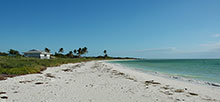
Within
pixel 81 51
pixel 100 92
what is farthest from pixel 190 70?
pixel 81 51

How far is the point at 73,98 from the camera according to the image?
604cm

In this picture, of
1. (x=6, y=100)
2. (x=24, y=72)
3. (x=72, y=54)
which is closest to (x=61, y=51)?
(x=72, y=54)

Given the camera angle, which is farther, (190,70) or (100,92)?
(190,70)

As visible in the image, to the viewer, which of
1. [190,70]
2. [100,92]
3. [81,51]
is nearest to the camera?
[100,92]

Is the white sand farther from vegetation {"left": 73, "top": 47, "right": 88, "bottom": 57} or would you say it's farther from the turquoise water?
vegetation {"left": 73, "top": 47, "right": 88, "bottom": 57}

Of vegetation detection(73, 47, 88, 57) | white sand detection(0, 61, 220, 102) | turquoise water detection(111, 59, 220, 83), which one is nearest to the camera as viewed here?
white sand detection(0, 61, 220, 102)

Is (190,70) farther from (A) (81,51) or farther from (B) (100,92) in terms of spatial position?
(A) (81,51)

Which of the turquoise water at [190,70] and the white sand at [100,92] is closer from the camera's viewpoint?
the white sand at [100,92]

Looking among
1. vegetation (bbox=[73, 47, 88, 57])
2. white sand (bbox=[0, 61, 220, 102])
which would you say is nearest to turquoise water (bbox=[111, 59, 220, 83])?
white sand (bbox=[0, 61, 220, 102])

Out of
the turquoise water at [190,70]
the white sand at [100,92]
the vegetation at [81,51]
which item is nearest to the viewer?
the white sand at [100,92]

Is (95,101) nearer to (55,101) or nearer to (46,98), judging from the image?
(55,101)

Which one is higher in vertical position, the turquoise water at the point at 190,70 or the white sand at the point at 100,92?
the white sand at the point at 100,92

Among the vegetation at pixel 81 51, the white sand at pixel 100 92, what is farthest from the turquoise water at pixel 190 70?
the vegetation at pixel 81 51

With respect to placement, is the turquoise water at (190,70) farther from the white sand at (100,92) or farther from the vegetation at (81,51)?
the vegetation at (81,51)
